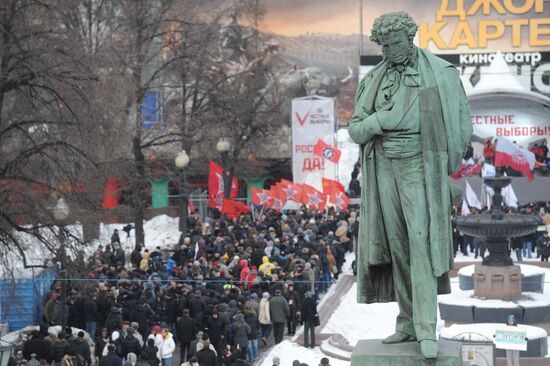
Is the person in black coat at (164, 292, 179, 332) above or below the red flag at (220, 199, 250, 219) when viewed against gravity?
below

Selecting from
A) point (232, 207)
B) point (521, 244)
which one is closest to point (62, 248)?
point (521, 244)

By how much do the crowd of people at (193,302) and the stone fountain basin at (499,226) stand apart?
3.69 metres

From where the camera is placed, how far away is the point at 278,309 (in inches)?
1024

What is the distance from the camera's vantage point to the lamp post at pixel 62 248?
82.3 ft

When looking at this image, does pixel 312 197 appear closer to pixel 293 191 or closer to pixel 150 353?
pixel 293 191

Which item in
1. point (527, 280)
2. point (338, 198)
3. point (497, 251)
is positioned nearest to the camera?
point (497, 251)

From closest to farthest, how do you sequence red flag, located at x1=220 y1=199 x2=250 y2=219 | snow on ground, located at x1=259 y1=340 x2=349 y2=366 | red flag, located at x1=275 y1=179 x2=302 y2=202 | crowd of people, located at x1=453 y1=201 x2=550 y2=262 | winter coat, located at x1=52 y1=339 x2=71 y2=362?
winter coat, located at x1=52 y1=339 x2=71 y2=362 → snow on ground, located at x1=259 y1=340 x2=349 y2=366 → crowd of people, located at x1=453 y1=201 x2=550 y2=262 → red flag, located at x1=275 y1=179 x2=302 y2=202 → red flag, located at x1=220 y1=199 x2=250 y2=219

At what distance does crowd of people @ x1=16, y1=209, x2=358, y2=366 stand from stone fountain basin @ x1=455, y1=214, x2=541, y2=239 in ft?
12.1

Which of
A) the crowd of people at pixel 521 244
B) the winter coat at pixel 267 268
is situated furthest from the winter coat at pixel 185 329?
the crowd of people at pixel 521 244

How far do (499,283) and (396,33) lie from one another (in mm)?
20250

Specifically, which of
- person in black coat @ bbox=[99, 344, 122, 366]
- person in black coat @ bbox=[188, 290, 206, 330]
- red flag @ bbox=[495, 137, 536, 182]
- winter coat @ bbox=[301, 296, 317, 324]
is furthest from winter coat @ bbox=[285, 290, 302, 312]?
red flag @ bbox=[495, 137, 536, 182]

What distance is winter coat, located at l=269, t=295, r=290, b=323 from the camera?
25969 mm

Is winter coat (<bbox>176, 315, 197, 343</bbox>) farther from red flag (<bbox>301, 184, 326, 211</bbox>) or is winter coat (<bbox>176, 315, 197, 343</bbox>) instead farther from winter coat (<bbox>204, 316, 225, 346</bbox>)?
red flag (<bbox>301, 184, 326, 211</bbox>)

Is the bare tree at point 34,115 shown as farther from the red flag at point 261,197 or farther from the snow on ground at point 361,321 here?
the red flag at point 261,197
